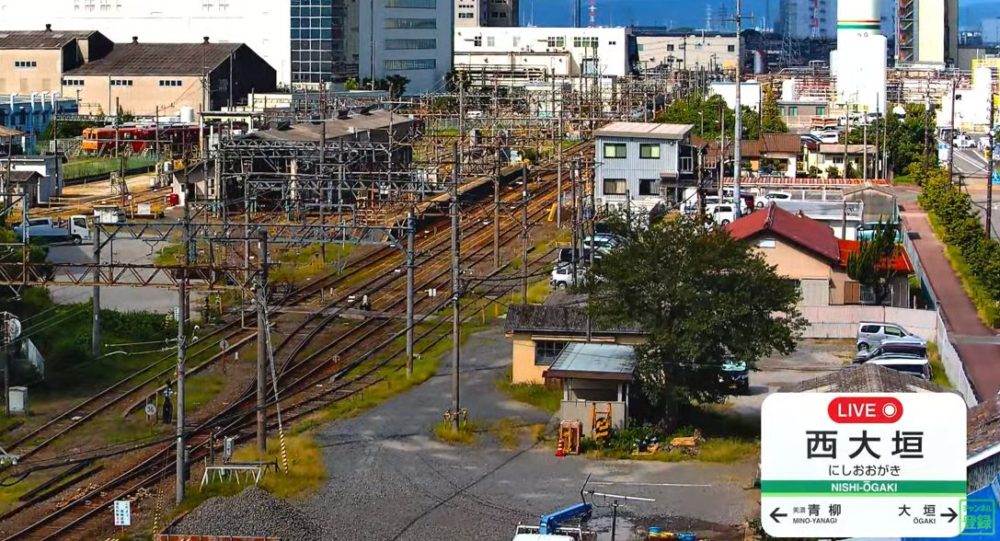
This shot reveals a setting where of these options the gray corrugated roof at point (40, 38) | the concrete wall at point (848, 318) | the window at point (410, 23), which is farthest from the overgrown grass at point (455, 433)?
the window at point (410, 23)

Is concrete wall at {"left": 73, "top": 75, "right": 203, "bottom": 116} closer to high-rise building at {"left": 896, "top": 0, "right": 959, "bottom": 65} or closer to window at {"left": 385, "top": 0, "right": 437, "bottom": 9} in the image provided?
window at {"left": 385, "top": 0, "right": 437, "bottom": 9}

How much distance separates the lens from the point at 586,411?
12.2 metres

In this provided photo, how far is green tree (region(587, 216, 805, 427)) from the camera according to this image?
39.2 feet

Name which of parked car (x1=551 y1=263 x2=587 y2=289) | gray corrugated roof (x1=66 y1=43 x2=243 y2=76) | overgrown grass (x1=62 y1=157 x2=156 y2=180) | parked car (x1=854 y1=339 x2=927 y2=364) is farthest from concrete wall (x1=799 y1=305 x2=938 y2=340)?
gray corrugated roof (x1=66 y1=43 x2=243 y2=76)

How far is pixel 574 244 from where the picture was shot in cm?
1852

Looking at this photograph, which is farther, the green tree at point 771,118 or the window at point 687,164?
the green tree at point 771,118

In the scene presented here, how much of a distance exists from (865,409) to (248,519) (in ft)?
19.5

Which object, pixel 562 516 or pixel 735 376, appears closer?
pixel 562 516

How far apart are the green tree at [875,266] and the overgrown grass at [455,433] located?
6765 millimetres

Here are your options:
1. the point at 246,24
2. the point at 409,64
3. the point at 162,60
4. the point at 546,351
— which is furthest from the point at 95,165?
the point at 546,351

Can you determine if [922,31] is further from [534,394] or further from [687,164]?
[534,394]

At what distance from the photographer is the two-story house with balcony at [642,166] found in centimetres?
2659

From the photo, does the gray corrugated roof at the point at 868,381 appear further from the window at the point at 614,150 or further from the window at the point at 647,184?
the window at the point at 647,184

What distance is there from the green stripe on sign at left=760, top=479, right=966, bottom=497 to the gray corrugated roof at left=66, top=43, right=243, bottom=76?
38950mm
